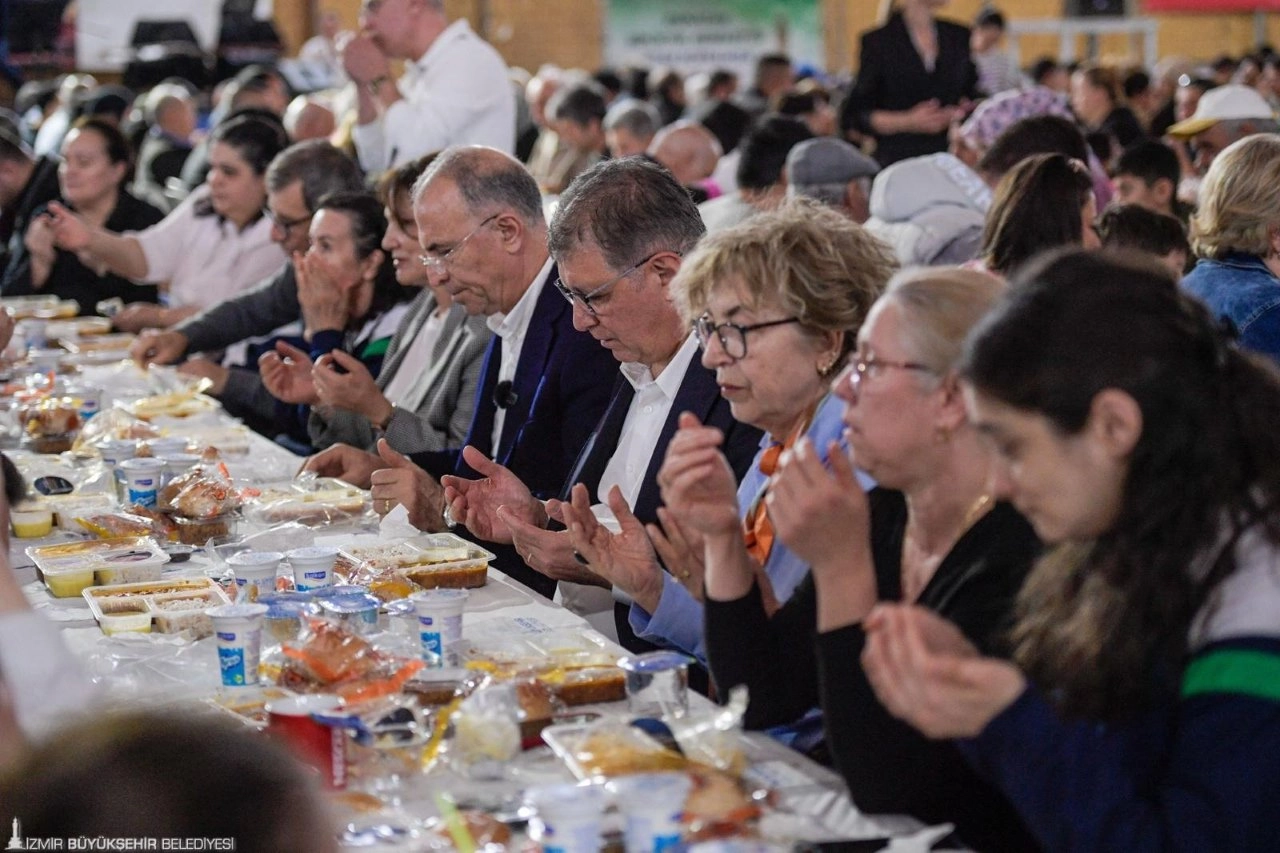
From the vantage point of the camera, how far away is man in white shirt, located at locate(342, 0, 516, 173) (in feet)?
18.6

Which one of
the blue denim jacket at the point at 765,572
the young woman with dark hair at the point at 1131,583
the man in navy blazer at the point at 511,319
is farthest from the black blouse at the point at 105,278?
the young woman with dark hair at the point at 1131,583

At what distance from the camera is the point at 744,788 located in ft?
5.62

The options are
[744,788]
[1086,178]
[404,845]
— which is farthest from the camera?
[1086,178]

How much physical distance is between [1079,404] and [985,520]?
0.36 metres

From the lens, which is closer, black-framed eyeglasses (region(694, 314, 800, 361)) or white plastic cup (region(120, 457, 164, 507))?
black-framed eyeglasses (region(694, 314, 800, 361))

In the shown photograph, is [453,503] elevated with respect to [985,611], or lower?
lower

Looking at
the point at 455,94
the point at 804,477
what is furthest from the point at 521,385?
the point at 455,94

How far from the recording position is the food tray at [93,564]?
8.61ft

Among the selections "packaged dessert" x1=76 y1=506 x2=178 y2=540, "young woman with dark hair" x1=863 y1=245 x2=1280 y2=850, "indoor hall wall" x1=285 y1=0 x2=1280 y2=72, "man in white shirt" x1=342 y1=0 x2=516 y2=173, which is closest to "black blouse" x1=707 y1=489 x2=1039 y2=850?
"young woman with dark hair" x1=863 y1=245 x2=1280 y2=850

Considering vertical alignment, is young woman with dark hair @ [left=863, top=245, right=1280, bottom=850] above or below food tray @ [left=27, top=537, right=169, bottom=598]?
above

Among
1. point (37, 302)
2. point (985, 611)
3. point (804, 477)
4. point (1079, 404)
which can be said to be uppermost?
point (1079, 404)

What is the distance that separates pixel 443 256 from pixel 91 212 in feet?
12.6

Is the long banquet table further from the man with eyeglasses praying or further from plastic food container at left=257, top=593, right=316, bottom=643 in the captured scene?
the man with eyeglasses praying

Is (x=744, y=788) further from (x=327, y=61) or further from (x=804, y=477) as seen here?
(x=327, y=61)
